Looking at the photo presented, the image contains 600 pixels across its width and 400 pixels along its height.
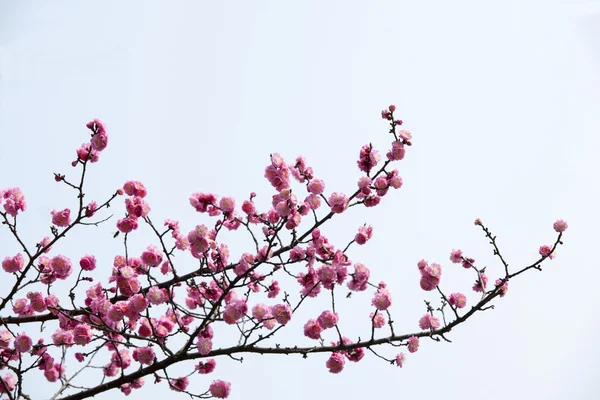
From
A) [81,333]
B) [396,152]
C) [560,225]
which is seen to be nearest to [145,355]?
[81,333]

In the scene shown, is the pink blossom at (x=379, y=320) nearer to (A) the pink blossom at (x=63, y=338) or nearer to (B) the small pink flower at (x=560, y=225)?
(B) the small pink flower at (x=560, y=225)

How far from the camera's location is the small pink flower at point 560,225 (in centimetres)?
469

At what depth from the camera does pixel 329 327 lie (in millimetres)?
4559

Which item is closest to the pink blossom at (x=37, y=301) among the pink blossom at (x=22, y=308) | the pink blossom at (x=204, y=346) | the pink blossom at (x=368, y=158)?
the pink blossom at (x=22, y=308)

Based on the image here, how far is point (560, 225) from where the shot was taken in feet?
15.5

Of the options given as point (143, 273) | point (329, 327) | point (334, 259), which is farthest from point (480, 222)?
point (143, 273)

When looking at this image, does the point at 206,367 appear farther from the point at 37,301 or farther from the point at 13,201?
the point at 13,201

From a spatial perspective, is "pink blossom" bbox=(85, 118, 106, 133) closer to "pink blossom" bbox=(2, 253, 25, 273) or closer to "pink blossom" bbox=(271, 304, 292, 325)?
"pink blossom" bbox=(2, 253, 25, 273)

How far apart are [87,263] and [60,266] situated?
0.30 m

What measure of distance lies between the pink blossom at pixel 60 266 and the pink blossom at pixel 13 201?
0.59 meters

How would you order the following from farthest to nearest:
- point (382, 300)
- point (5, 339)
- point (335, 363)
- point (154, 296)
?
point (5, 339)
point (335, 363)
point (382, 300)
point (154, 296)

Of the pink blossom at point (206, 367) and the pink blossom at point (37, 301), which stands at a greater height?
the pink blossom at point (37, 301)

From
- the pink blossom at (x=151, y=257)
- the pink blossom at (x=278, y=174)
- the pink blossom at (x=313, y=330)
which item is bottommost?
the pink blossom at (x=313, y=330)

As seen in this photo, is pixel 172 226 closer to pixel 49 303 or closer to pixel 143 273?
pixel 143 273
